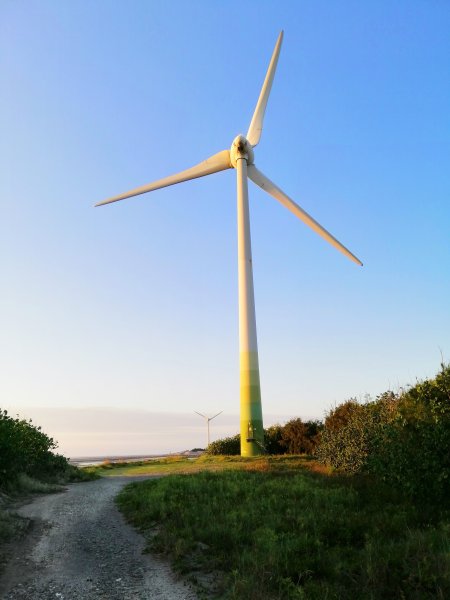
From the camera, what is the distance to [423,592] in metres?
8.98

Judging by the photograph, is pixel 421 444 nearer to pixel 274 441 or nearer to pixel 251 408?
pixel 251 408

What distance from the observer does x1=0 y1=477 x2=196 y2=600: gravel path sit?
1026 cm

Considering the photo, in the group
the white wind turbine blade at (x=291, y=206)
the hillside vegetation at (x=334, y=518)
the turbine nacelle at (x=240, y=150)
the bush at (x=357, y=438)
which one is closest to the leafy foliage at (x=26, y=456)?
the hillside vegetation at (x=334, y=518)

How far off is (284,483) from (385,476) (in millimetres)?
4336

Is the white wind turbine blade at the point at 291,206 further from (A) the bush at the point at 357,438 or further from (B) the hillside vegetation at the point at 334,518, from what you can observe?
(B) the hillside vegetation at the point at 334,518

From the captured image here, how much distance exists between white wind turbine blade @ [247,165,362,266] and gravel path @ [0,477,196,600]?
30.6 meters

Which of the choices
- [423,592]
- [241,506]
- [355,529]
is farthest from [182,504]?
[423,592]

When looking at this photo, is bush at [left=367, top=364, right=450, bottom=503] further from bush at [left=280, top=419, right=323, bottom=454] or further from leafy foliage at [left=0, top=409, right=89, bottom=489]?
bush at [left=280, top=419, right=323, bottom=454]

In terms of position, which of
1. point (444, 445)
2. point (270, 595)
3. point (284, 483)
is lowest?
point (270, 595)

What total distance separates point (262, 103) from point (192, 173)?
995 centimetres

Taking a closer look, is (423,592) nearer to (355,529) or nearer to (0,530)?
(355,529)

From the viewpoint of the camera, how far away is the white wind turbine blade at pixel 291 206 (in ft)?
139

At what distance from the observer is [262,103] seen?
48.8 m

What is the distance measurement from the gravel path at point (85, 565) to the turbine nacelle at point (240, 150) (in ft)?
124
